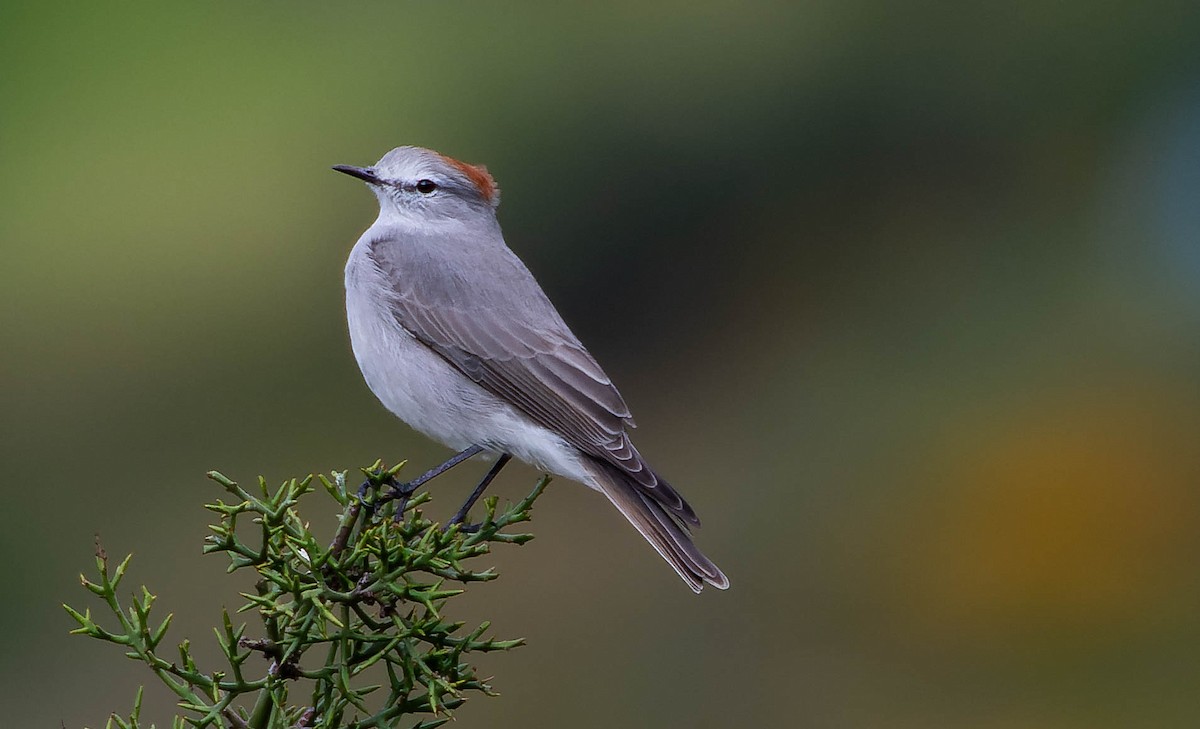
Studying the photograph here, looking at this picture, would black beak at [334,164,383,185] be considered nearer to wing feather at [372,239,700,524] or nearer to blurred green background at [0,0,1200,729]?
wing feather at [372,239,700,524]

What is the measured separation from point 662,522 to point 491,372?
928 millimetres

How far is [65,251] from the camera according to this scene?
855cm

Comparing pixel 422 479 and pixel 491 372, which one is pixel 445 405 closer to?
pixel 491 372

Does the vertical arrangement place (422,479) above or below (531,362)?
below

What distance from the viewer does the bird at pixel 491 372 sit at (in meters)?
4.33

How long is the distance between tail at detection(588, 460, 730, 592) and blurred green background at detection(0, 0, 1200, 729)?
109 inches

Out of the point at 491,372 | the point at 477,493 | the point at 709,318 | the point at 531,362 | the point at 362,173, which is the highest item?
the point at 709,318

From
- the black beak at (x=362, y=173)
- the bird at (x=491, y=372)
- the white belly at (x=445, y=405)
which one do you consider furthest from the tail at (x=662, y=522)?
the black beak at (x=362, y=173)

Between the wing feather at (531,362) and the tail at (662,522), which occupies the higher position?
the wing feather at (531,362)

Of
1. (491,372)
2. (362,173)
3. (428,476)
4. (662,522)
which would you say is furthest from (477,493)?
(362,173)

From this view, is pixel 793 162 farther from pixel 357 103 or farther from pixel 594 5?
pixel 357 103

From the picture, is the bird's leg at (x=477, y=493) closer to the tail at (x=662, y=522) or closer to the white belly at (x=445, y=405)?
the white belly at (x=445, y=405)

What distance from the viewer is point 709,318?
10.1 m

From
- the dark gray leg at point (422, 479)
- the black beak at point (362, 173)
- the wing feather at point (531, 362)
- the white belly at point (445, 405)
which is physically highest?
the black beak at point (362, 173)
